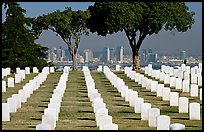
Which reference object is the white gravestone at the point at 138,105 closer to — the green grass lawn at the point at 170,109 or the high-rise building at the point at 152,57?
the green grass lawn at the point at 170,109

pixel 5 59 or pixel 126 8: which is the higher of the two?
pixel 126 8

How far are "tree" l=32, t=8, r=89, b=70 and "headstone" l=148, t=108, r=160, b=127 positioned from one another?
112 feet

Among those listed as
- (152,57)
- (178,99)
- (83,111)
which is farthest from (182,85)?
(152,57)

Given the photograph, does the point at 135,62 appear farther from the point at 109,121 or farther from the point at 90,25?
the point at 109,121

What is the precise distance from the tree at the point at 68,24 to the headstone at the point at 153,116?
34.1 meters

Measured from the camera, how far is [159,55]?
67.8 metres

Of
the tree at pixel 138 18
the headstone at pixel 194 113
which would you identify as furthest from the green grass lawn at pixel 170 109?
the tree at pixel 138 18

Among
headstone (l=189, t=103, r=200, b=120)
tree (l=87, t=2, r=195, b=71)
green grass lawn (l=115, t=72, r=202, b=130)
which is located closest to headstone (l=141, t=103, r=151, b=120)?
green grass lawn (l=115, t=72, r=202, b=130)

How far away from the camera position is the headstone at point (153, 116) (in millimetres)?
14211

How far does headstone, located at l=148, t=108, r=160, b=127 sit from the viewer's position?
1421 cm

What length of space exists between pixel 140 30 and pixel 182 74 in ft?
50.9

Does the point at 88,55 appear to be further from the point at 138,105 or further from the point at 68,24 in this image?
the point at 138,105

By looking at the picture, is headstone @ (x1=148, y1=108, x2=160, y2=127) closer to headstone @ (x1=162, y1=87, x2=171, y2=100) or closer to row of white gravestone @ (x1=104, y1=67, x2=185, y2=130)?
row of white gravestone @ (x1=104, y1=67, x2=185, y2=130)

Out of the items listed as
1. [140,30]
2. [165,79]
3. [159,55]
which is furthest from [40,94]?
[159,55]
